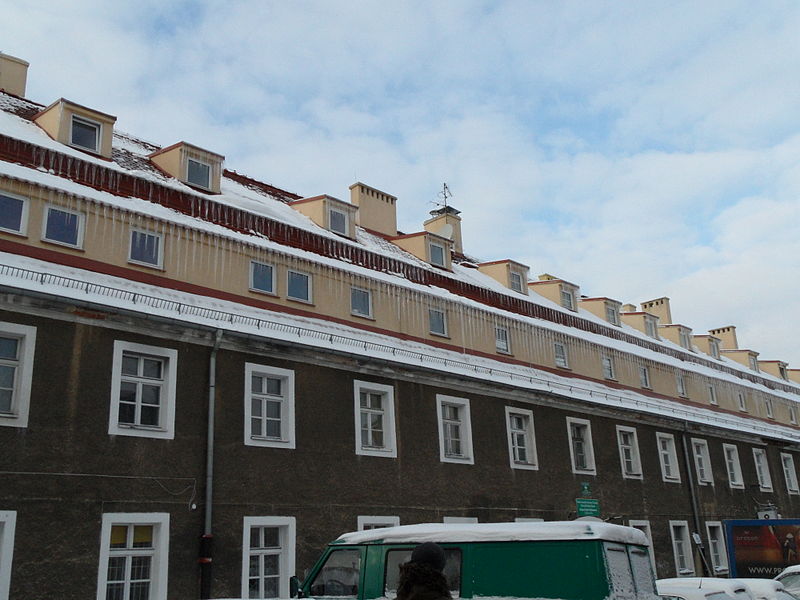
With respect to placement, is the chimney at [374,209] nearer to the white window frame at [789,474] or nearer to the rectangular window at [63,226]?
the rectangular window at [63,226]

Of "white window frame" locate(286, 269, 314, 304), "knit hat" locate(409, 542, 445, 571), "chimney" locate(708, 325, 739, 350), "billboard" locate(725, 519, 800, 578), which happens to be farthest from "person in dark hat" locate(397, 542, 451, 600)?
"chimney" locate(708, 325, 739, 350)

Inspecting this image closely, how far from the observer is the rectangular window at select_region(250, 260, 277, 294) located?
19.8 meters

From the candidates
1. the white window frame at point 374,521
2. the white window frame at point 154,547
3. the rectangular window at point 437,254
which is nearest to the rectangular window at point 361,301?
the rectangular window at point 437,254

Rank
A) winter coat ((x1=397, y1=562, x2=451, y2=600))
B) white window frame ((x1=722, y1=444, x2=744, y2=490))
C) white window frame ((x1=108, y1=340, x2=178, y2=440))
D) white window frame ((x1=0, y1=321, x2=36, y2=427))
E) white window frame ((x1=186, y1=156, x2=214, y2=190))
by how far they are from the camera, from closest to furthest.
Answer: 1. winter coat ((x1=397, y1=562, x2=451, y2=600))
2. white window frame ((x1=0, y1=321, x2=36, y2=427))
3. white window frame ((x1=108, y1=340, x2=178, y2=440))
4. white window frame ((x1=186, y1=156, x2=214, y2=190))
5. white window frame ((x1=722, y1=444, x2=744, y2=490))

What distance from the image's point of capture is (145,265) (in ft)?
58.4

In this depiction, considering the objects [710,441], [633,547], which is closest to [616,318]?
[710,441]

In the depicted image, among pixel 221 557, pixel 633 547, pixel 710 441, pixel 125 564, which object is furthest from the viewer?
pixel 710 441

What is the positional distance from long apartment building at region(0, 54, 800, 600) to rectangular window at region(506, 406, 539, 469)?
0.07 m

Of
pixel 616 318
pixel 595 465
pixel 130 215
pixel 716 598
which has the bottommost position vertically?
pixel 716 598

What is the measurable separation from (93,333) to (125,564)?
3.78 metres

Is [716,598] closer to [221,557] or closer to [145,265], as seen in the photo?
[221,557]

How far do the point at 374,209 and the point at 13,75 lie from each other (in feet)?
39.6

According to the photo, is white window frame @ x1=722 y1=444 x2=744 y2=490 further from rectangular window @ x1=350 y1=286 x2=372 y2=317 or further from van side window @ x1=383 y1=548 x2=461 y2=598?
van side window @ x1=383 y1=548 x2=461 y2=598

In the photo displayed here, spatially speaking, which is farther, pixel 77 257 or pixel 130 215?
pixel 130 215
